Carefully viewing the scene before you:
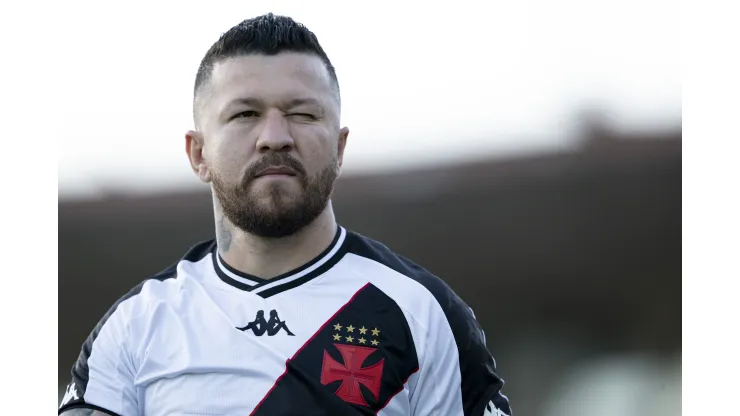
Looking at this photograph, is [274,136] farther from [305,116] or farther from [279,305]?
[279,305]

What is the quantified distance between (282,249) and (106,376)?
67cm

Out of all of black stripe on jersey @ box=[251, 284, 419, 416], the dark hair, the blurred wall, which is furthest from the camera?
the blurred wall

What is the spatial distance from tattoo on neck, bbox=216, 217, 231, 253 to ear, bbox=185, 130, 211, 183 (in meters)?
0.17

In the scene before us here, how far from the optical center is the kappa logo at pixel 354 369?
95.3 inches

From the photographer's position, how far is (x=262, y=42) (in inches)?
108

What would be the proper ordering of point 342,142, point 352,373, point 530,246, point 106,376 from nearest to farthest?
point 352,373, point 106,376, point 342,142, point 530,246

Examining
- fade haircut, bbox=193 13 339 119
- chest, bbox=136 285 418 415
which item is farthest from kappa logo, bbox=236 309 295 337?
fade haircut, bbox=193 13 339 119

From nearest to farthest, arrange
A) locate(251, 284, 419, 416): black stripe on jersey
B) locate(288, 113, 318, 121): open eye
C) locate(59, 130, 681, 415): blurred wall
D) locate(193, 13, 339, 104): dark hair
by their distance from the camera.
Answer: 1. locate(251, 284, 419, 416): black stripe on jersey
2. locate(288, 113, 318, 121): open eye
3. locate(193, 13, 339, 104): dark hair
4. locate(59, 130, 681, 415): blurred wall

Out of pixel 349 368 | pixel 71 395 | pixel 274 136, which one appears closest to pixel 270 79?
pixel 274 136

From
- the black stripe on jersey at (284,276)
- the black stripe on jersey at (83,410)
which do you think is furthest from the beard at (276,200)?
the black stripe on jersey at (83,410)

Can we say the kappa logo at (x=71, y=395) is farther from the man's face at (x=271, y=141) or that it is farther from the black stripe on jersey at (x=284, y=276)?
the man's face at (x=271, y=141)

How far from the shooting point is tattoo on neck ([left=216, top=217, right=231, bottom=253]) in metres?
2.84

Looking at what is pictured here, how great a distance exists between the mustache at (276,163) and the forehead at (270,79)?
0.19 m

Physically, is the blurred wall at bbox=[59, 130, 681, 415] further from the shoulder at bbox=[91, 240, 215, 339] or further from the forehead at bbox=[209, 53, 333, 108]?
the forehead at bbox=[209, 53, 333, 108]
